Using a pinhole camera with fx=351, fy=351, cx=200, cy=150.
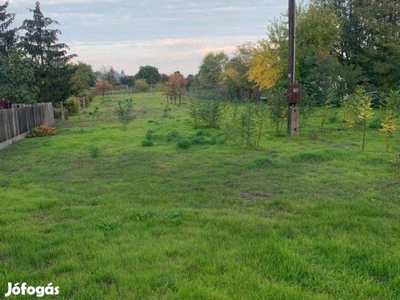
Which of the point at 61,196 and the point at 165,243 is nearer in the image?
the point at 165,243

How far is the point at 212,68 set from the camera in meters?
53.7

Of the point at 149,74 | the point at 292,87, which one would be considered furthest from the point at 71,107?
the point at 149,74

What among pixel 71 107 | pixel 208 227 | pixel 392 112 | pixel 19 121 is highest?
pixel 71 107

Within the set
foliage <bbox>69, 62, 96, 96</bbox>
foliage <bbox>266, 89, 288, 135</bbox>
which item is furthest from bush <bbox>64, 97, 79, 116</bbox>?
foliage <bbox>266, 89, 288, 135</bbox>

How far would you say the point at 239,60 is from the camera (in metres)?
37.5

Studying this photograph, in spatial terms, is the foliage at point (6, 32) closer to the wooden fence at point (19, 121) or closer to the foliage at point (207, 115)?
the wooden fence at point (19, 121)

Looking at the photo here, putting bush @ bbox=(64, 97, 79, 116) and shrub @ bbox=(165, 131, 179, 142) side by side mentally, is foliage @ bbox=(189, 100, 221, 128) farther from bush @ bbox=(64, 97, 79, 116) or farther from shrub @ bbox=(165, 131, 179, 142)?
bush @ bbox=(64, 97, 79, 116)

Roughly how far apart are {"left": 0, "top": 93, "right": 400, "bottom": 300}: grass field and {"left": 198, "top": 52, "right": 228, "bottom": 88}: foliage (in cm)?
4533

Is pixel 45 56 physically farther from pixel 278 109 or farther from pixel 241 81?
pixel 241 81

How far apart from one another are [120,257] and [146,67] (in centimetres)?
8134

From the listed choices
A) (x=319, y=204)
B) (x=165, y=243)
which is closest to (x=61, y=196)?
(x=165, y=243)

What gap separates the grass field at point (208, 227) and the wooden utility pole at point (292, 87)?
3.28 metres

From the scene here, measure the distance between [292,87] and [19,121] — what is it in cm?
1068

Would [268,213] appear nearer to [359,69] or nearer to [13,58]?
[13,58]
